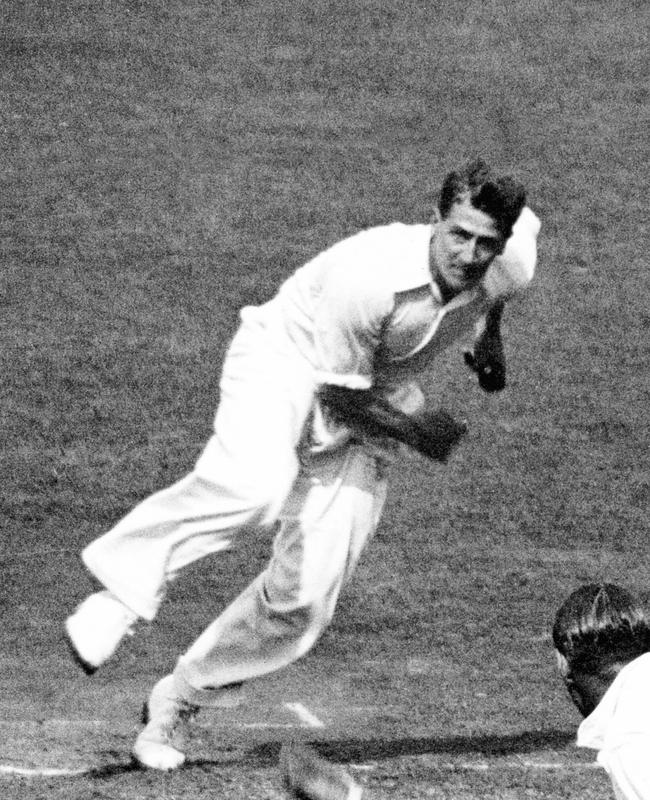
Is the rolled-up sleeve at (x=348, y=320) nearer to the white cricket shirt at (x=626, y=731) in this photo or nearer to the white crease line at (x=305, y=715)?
the white cricket shirt at (x=626, y=731)

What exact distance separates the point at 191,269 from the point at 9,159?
2114 millimetres

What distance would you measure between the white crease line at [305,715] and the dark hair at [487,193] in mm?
2606

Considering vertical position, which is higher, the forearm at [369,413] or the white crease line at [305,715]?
the forearm at [369,413]

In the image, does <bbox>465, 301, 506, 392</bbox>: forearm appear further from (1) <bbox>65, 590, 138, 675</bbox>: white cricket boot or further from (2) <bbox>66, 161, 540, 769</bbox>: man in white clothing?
(1) <bbox>65, 590, 138, 675</bbox>: white cricket boot

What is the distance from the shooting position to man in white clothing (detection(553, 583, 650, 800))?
11.1 ft

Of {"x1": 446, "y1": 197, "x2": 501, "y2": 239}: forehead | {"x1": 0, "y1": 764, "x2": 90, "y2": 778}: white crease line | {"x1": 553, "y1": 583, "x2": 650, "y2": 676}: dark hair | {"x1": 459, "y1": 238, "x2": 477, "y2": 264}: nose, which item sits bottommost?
{"x1": 0, "y1": 764, "x2": 90, "y2": 778}: white crease line

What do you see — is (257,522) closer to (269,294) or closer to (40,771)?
(40,771)

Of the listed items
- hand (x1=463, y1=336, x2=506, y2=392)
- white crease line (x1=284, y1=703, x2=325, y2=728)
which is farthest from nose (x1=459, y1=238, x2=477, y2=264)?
white crease line (x1=284, y1=703, x2=325, y2=728)

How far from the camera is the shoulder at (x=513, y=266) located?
559 cm

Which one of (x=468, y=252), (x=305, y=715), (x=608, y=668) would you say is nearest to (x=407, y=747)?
(x=305, y=715)

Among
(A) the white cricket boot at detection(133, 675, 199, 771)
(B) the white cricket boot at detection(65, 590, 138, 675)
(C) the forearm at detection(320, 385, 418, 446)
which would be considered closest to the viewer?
(B) the white cricket boot at detection(65, 590, 138, 675)

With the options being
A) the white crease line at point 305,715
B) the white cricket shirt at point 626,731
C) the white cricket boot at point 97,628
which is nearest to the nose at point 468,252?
the white cricket boot at point 97,628

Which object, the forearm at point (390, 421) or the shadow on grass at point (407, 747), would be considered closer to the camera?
the forearm at point (390, 421)

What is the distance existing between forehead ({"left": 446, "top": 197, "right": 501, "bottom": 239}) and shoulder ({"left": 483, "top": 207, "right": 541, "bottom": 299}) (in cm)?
23
